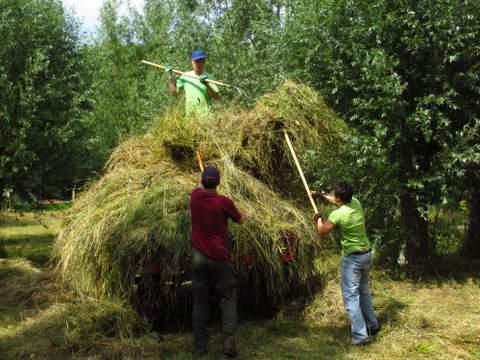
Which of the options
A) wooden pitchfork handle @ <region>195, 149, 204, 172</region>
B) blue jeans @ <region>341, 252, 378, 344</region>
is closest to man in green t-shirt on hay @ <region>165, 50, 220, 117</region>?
wooden pitchfork handle @ <region>195, 149, 204, 172</region>

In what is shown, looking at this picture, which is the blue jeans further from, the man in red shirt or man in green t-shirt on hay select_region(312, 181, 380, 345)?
the man in red shirt

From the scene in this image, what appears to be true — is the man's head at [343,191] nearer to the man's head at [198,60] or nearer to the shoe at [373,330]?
the shoe at [373,330]

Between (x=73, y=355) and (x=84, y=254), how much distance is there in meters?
0.94

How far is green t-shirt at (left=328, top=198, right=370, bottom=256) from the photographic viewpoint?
4983mm

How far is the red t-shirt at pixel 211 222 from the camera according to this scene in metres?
4.61

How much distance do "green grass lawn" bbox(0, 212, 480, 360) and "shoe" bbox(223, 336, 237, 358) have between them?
124 millimetres

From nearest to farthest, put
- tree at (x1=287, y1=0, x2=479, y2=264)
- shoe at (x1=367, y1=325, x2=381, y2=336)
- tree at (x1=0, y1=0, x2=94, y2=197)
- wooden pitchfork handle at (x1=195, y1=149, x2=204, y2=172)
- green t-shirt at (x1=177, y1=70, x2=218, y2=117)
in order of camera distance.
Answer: shoe at (x1=367, y1=325, x2=381, y2=336) < wooden pitchfork handle at (x1=195, y1=149, x2=204, y2=172) < tree at (x1=287, y1=0, x2=479, y2=264) < green t-shirt at (x1=177, y1=70, x2=218, y2=117) < tree at (x1=0, y1=0, x2=94, y2=197)

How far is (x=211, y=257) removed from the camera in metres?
4.62

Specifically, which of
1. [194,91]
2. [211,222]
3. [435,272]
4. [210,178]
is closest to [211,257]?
[211,222]

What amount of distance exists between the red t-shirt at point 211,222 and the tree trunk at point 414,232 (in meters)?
3.59

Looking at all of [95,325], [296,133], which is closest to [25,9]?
[296,133]

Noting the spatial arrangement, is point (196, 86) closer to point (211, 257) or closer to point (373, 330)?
point (211, 257)

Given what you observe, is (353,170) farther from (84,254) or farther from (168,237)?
(84,254)

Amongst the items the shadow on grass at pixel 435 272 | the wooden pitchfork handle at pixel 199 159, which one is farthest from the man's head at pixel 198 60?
the shadow on grass at pixel 435 272
